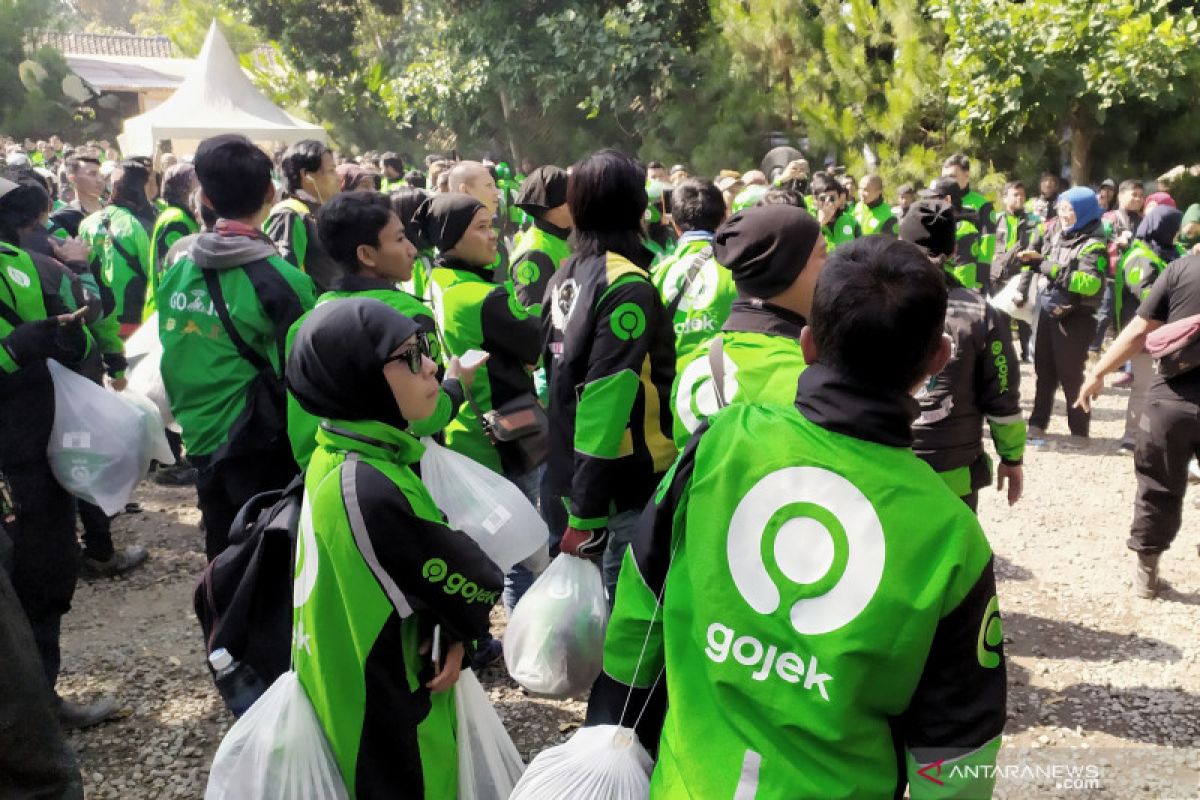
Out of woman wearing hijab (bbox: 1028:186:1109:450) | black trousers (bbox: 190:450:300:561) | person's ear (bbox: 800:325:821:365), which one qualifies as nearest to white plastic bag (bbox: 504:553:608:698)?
black trousers (bbox: 190:450:300:561)

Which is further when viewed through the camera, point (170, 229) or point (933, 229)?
point (170, 229)

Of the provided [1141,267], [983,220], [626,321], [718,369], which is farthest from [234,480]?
[983,220]

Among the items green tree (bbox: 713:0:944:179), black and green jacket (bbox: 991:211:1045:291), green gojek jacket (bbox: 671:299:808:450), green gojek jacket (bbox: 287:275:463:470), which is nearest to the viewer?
green gojek jacket (bbox: 671:299:808:450)

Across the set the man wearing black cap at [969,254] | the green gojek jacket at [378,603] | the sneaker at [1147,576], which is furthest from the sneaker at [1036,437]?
the green gojek jacket at [378,603]

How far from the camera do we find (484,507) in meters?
2.69

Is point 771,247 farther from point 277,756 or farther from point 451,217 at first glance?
point 277,756

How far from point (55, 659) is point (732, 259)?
3078mm

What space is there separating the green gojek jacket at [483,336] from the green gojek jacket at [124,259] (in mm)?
3513

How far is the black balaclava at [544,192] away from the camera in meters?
4.56

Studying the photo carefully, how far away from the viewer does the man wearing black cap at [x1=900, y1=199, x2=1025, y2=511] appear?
12.4 ft

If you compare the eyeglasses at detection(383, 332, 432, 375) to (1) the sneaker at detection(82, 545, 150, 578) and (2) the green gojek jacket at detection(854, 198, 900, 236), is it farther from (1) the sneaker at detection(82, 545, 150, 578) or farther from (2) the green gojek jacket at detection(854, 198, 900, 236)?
(2) the green gojek jacket at detection(854, 198, 900, 236)

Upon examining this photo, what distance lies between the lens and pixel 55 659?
12.6ft

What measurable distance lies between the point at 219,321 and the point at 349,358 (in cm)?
170

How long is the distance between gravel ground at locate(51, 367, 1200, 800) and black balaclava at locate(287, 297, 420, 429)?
6.61 feet
